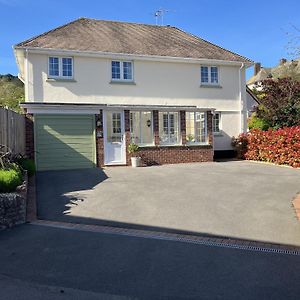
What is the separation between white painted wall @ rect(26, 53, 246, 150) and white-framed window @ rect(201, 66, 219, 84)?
Answer: 0.29 m

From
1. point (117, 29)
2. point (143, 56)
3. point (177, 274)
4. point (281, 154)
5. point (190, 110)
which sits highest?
point (117, 29)

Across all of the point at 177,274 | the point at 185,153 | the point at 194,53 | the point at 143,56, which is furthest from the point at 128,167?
the point at 177,274

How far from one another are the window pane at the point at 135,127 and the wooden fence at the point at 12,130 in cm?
500

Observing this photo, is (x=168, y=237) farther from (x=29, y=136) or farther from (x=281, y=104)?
(x=281, y=104)

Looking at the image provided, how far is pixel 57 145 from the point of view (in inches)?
695

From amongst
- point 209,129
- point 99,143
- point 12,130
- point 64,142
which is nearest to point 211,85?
point 209,129

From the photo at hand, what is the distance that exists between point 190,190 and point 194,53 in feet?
41.5

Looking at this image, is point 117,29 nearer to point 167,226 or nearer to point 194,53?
point 194,53

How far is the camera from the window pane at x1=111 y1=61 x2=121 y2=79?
20.9 meters

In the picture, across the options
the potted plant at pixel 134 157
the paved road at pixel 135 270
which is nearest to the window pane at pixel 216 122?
the potted plant at pixel 134 157

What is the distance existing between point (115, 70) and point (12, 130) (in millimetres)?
8735

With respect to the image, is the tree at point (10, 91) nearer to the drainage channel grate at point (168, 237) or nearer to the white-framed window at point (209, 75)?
the white-framed window at point (209, 75)

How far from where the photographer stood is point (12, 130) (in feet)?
44.3

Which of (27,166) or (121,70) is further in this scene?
(121,70)
